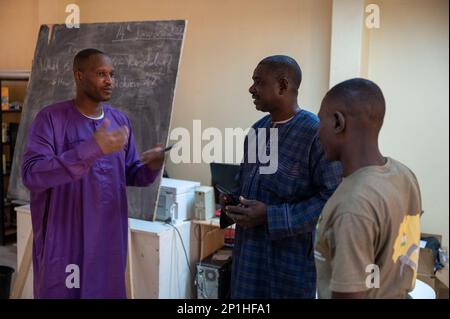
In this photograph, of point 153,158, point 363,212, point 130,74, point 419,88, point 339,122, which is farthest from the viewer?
point 419,88

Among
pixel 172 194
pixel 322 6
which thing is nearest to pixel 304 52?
pixel 322 6

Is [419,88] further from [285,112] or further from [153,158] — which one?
[153,158]

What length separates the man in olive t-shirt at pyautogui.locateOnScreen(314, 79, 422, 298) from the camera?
2.72ft

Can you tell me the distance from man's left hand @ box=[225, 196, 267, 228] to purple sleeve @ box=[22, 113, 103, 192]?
511 mm

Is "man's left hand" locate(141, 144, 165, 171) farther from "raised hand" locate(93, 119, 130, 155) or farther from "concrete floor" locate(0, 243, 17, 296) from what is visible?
"concrete floor" locate(0, 243, 17, 296)

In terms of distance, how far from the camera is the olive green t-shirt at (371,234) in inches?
32.6

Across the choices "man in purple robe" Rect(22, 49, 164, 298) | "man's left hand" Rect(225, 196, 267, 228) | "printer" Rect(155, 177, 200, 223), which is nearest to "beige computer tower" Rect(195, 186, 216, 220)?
"printer" Rect(155, 177, 200, 223)

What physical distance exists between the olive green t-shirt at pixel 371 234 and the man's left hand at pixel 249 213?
0.43 m

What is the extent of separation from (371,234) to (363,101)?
0.30 metres

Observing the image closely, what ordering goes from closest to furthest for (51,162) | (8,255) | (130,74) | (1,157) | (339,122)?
1. (339,122)
2. (51,162)
3. (130,74)
4. (8,255)
5. (1,157)

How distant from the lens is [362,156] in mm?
908

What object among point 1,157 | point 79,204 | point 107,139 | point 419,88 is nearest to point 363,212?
point 107,139

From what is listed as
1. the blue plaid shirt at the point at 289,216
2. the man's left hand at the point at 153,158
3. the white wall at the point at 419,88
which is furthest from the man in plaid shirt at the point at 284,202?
the white wall at the point at 419,88

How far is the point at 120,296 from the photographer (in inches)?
64.9
